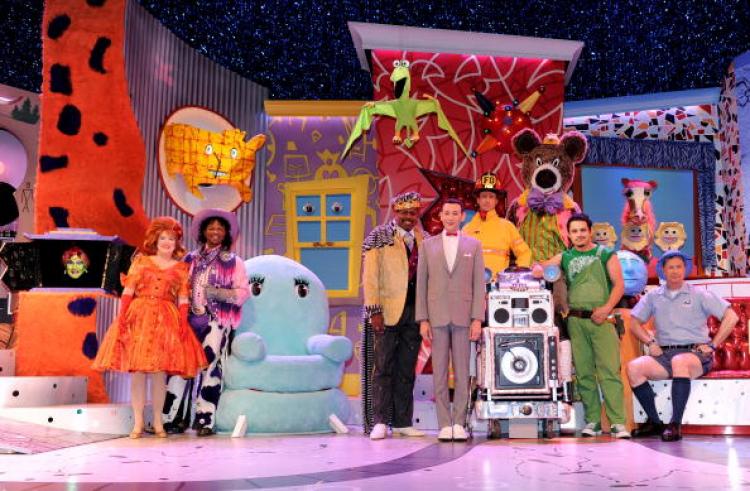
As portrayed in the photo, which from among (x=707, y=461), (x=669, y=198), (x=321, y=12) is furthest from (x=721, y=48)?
(x=707, y=461)

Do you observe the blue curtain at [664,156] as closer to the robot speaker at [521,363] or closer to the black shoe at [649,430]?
the black shoe at [649,430]

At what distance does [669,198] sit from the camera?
31.0 ft

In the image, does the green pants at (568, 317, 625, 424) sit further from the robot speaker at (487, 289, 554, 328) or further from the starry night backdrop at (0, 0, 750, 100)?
the starry night backdrop at (0, 0, 750, 100)

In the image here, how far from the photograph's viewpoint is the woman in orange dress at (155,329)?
16.5 feet

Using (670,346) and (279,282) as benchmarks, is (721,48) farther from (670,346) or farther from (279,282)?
(279,282)

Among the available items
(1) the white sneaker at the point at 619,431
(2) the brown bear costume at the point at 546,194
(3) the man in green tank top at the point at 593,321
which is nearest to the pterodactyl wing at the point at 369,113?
(2) the brown bear costume at the point at 546,194

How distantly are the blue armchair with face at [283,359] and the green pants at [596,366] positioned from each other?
1638 mm

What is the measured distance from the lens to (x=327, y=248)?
368 inches

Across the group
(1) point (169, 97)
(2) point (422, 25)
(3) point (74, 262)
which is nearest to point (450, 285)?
(3) point (74, 262)

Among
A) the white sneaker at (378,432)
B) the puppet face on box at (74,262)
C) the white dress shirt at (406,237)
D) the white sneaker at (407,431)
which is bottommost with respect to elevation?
the white sneaker at (407,431)

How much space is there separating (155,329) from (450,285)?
6.35 feet

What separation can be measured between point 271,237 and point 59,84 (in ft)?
11.8

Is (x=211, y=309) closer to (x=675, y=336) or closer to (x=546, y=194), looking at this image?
(x=546, y=194)

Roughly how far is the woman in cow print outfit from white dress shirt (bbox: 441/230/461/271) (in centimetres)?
151
